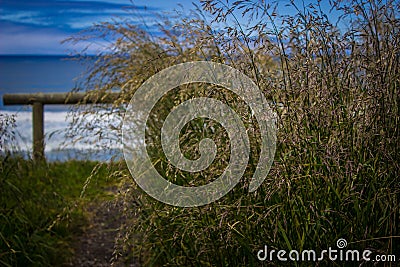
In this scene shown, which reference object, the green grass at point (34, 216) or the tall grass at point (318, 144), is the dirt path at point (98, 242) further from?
the tall grass at point (318, 144)

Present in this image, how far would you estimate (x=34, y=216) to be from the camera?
3211 mm

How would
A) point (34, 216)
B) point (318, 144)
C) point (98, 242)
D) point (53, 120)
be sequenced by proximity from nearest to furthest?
point (318, 144), point (34, 216), point (98, 242), point (53, 120)

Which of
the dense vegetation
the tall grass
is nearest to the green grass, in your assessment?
the dense vegetation

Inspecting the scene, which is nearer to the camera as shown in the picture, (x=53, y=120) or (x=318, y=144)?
(x=318, y=144)

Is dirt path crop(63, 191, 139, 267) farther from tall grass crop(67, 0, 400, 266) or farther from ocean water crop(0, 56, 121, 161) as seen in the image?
tall grass crop(67, 0, 400, 266)

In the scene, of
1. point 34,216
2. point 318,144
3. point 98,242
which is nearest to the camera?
point 318,144

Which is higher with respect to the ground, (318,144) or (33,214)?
(318,144)

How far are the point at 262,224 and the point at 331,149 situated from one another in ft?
1.23

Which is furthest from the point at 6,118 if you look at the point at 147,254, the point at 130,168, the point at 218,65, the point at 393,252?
the point at 393,252

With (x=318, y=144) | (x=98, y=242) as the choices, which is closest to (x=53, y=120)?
(x=98, y=242)

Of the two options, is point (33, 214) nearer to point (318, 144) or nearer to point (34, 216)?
point (34, 216)

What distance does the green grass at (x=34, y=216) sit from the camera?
2740 millimetres

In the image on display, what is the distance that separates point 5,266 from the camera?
2.58 meters

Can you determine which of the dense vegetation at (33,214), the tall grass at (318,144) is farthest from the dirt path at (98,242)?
the tall grass at (318,144)
